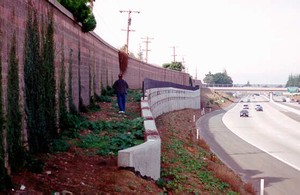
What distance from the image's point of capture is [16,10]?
875 cm

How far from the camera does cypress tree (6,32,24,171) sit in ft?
26.7

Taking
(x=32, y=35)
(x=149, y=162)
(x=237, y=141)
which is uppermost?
(x=32, y=35)

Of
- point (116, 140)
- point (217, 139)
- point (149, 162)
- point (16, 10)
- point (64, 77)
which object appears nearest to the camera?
point (16, 10)

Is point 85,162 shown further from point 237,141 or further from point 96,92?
point 237,141

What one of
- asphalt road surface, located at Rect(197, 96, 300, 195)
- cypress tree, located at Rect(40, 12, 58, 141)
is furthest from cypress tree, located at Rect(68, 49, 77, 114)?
asphalt road surface, located at Rect(197, 96, 300, 195)

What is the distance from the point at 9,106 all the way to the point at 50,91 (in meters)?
2.90

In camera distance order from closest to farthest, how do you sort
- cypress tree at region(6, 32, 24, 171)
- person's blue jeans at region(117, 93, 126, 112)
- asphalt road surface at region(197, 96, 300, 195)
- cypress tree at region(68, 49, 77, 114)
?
cypress tree at region(6, 32, 24, 171) < cypress tree at region(68, 49, 77, 114) < person's blue jeans at region(117, 93, 126, 112) < asphalt road surface at region(197, 96, 300, 195)

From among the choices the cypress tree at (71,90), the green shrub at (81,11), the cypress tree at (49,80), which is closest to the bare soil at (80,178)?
the cypress tree at (49,80)

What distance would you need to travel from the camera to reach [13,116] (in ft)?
27.6

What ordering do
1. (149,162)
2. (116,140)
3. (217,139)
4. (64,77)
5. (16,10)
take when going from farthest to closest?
(217,139) → (64,77) → (116,140) → (149,162) → (16,10)

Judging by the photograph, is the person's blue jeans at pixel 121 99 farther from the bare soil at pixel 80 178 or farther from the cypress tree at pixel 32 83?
the cypress tree at pixel 32 83

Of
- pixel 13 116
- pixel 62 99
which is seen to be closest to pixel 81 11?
pixel 62 99

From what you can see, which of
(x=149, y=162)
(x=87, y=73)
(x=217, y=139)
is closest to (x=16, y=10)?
(x=149, y=162)

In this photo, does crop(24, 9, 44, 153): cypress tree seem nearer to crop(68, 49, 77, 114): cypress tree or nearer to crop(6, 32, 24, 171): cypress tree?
crop(6, 32, 24, 171): cypress tree
